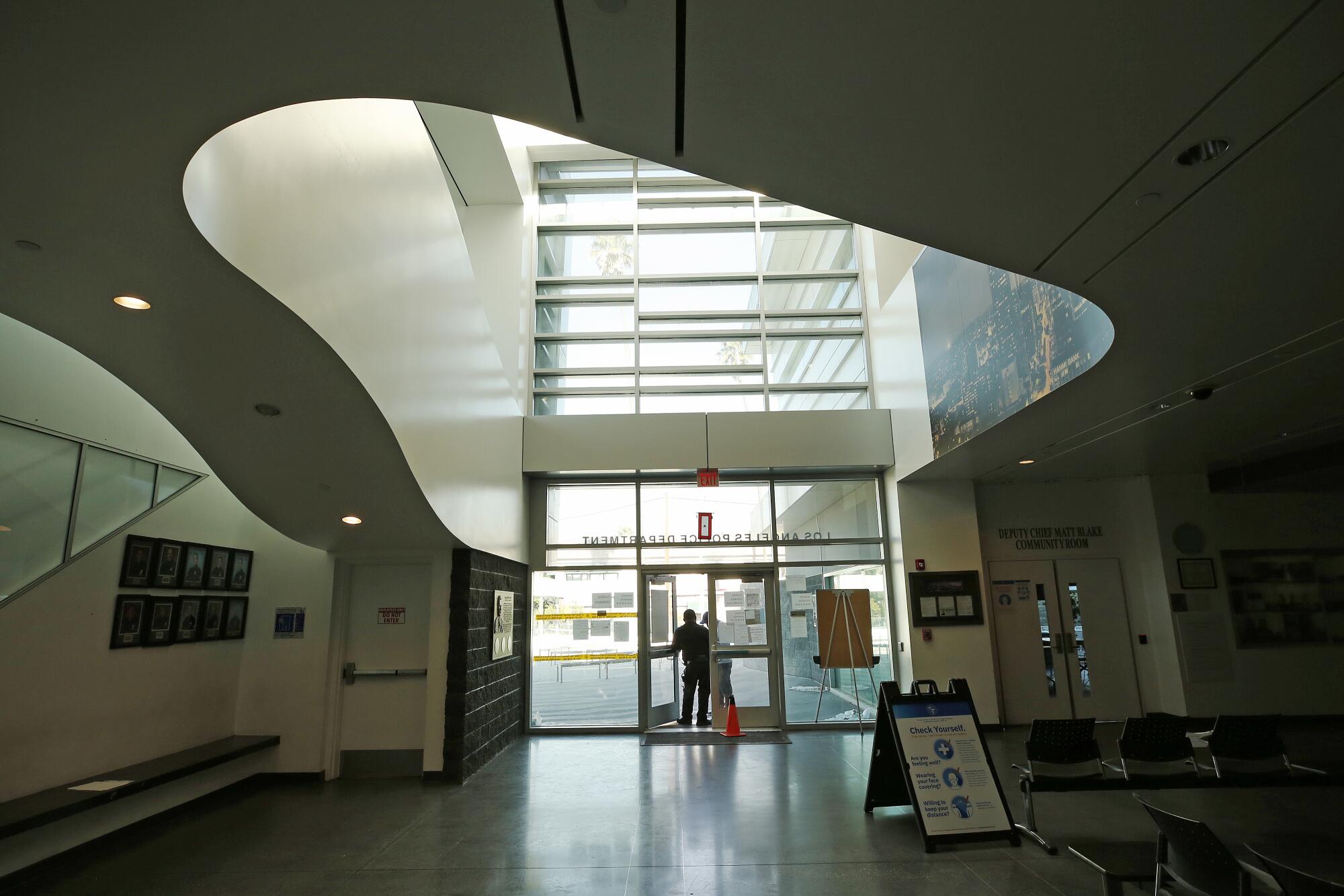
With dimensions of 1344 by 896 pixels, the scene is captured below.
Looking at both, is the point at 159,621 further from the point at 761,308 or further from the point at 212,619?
the point at 761,308

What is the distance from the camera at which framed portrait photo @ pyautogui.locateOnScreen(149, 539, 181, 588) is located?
230 inches

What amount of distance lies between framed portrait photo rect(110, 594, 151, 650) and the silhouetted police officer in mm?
5830

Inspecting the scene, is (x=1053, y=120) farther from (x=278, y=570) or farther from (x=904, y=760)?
(x=278, y=570)

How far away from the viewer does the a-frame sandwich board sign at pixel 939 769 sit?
485 cm

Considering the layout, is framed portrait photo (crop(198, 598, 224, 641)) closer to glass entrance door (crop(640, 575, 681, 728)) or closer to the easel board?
glass entrance door (crop(640, 575, 681, 728))

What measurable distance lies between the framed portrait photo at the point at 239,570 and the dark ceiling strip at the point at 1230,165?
7363 mm

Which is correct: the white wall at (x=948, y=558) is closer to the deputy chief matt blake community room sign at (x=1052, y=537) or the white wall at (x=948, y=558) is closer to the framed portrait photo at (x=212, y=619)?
the deputy chief matt blake community room sign at (x=1052, y=537)

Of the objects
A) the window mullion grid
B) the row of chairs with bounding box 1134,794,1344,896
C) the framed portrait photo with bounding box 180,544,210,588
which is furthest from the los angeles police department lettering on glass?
the row of chairs with bounding box 1134,794,1344,896

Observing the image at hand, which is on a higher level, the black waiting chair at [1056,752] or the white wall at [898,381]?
the white wall at [898,381]

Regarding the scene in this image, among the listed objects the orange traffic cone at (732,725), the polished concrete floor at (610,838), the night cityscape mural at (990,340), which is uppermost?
the night cityscape mural at (990,340)

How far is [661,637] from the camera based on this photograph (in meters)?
9.70

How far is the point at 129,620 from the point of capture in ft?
18.3

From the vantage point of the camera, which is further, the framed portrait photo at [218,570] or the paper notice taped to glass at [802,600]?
the paper notice taped to glass at [802,600]

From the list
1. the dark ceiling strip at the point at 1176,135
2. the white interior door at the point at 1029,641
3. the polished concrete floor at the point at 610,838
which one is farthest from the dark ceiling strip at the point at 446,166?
the white interior door at the point at 1029,641
